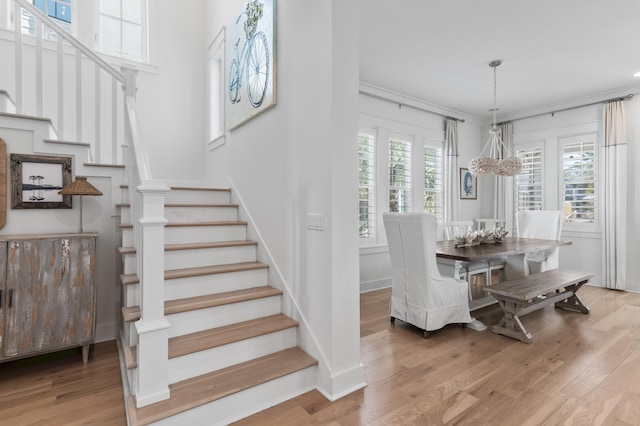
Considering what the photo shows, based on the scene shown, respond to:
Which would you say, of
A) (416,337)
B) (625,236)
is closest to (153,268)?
(416,337)

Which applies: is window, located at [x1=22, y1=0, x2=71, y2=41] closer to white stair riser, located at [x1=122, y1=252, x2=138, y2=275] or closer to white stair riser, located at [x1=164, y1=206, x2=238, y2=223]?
white stair riser, located at [x1=164, y1=206, x2=238, y2=223]

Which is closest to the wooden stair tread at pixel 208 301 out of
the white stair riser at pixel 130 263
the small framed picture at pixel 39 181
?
the white stair riser at pixel 130 263

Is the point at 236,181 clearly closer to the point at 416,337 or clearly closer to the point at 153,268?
the point at 153,268

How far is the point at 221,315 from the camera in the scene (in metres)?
2.31

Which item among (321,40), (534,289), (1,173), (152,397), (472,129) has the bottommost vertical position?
(152,397)

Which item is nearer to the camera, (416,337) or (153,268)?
(153,268)

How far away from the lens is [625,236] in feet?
15.5

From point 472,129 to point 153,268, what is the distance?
6.34 m

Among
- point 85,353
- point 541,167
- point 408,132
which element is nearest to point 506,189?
point 541,167

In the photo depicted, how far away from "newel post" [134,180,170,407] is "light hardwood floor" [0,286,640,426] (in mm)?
335

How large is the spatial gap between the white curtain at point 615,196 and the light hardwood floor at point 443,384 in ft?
6.61

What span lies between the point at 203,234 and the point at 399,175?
3.35 metres

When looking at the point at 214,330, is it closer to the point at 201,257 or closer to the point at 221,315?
the point at 221,315

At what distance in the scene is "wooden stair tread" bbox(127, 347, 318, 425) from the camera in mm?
1667
